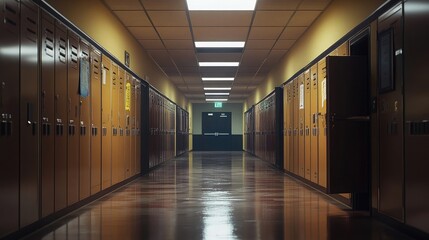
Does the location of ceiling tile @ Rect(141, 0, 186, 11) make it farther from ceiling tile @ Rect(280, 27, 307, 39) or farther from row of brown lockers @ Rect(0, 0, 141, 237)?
ceiling tile @ Rect(280, 27, 307, 39)

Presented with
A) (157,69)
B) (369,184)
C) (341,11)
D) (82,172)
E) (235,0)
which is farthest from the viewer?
(157,69)

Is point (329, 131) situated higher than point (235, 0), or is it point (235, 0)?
point (235, 0)

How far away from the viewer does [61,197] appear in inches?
188

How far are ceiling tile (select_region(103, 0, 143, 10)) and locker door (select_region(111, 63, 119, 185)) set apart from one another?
0.88 metres

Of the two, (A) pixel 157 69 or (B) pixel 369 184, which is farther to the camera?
(A) pixel 157 69

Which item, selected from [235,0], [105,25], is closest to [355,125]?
[235,0]

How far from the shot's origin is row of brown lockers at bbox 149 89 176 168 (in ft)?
38.3

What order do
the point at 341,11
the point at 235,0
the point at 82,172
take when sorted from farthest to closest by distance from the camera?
1. the point at 235,0
2. the point at 341,11
3. the point at 82,172

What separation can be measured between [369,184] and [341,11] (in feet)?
8.31

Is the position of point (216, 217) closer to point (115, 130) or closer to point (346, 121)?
point (346, 121)

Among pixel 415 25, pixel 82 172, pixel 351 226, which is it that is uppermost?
pixel 415 25

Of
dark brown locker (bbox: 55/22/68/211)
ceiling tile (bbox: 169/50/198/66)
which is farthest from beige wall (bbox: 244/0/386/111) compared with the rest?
dark brown locker (bbox: 55/22/68/211)

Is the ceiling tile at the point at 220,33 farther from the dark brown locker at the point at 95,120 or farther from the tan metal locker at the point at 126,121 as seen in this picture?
the dark brown locker at the point at 95,120

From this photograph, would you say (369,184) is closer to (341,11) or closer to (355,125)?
(355,125)
